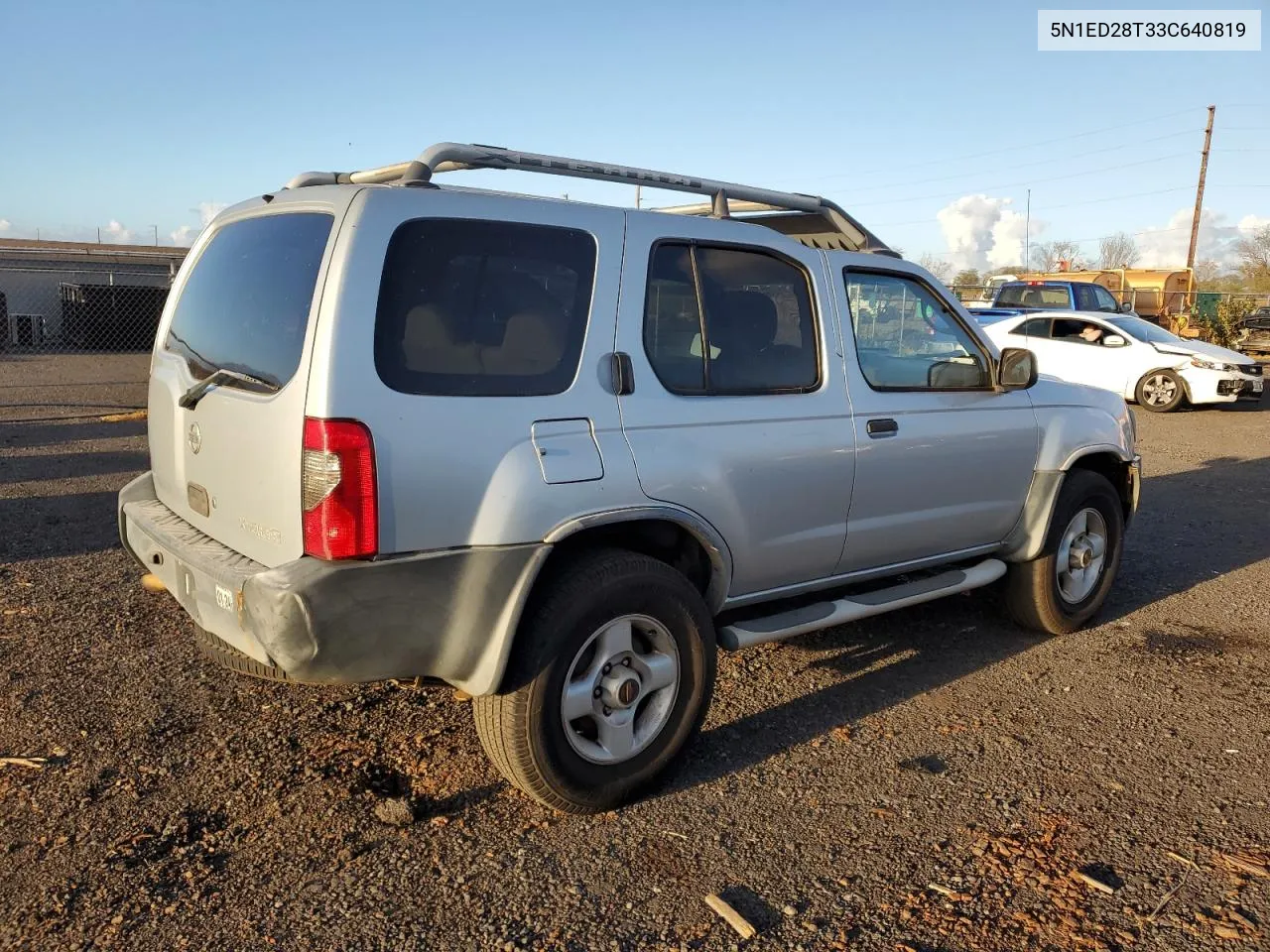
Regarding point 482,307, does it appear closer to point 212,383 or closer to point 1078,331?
point 212,383

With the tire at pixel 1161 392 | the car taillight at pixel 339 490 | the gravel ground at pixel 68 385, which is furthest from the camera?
the tire at pixel 1161 392

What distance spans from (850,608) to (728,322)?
1.29m

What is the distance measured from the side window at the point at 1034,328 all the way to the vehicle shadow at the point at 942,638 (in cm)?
799

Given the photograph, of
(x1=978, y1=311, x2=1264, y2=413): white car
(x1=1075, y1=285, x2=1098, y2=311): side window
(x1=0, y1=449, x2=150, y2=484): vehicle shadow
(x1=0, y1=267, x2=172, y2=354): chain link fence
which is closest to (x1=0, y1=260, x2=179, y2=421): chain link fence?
(x1=0, y1=267, x2=172, y2=354): chain link fence

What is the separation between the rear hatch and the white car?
533 inches

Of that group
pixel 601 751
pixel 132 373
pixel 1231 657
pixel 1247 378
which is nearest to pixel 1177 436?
pixel 1247 378

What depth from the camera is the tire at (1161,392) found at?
15.1m

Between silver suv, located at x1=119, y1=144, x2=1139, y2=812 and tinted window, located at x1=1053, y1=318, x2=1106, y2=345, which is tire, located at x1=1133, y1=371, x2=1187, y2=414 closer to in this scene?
tinted window, located at x1=1053, y1=318, x2=1106, y2=345

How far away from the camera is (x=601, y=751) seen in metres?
3.30

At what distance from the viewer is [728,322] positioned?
145 inches

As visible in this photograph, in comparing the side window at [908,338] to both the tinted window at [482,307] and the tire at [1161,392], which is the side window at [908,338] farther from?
the tire at [1161,392]

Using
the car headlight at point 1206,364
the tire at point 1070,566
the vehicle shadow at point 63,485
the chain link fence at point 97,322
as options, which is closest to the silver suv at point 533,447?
the tire at point 1070,566

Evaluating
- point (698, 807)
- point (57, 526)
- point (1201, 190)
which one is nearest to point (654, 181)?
point (698, 807)

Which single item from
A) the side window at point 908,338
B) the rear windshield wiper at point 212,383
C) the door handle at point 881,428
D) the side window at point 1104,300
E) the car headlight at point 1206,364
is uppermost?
the side window at point 1104,300
